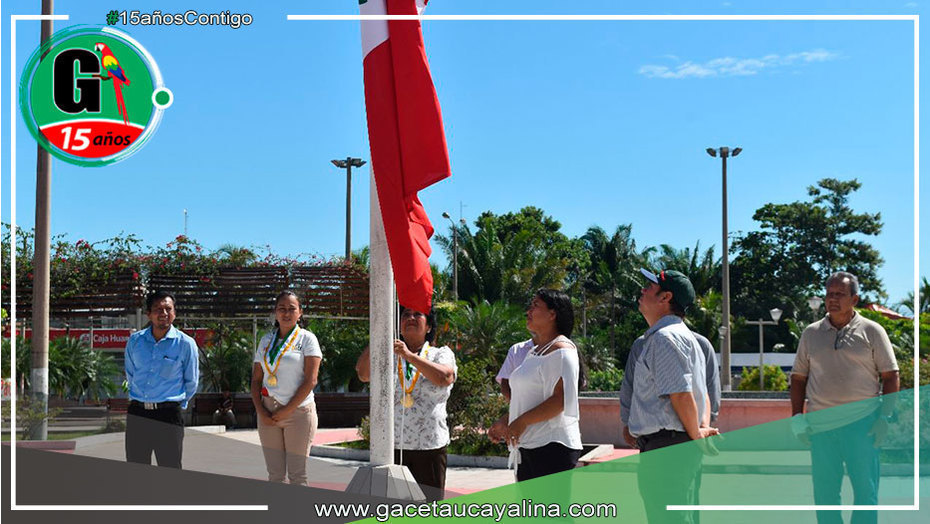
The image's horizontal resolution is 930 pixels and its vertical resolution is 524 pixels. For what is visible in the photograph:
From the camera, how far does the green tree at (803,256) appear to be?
4791cm

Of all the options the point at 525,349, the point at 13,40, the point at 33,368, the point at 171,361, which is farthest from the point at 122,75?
the point at 33,368

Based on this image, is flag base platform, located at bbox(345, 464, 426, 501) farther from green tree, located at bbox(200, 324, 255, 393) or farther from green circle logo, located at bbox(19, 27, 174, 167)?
green tree, located at bbox(200, 324, 255, 393)

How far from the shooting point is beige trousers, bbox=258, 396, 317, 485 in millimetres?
5695

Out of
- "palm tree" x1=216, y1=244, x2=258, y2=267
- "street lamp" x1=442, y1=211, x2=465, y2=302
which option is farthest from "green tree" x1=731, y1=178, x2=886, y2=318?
"palm tree" x1=216, y1=244, x2=258, y2=267

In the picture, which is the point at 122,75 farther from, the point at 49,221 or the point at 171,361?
the point at 49,221

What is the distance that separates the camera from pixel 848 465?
17.3 feet

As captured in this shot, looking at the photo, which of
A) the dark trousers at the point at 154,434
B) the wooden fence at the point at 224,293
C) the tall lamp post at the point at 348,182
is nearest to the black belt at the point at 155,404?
the dark trousers at the point at 154,434

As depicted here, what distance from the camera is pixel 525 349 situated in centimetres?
539

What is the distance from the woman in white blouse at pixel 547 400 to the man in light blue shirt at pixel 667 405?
0.34 m

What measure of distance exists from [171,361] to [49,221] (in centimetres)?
796

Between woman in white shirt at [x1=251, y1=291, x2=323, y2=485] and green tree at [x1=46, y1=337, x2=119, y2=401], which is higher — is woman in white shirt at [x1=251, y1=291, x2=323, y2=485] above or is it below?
above

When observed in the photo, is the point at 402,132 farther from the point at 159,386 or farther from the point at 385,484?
the point at 159,386

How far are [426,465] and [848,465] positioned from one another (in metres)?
2.40
